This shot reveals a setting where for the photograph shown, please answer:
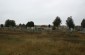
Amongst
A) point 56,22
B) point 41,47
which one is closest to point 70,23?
point 56,22

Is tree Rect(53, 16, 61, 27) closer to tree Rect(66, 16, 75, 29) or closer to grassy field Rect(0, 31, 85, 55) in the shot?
tree Rect(66, 16, 75, 29)

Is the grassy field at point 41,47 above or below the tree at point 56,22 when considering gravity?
below

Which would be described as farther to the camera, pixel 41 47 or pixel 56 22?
pixel 56 22

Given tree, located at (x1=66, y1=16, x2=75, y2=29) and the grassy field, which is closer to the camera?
the grassy field

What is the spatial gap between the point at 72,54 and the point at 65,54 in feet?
2.21

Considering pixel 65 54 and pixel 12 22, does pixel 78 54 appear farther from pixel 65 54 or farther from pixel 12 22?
pixel 12 22

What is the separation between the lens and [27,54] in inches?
753

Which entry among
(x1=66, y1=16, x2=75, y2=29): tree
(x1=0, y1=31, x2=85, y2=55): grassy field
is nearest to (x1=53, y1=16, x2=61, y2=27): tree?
(x1=66, y1=16, x2=75, y2=29): tree

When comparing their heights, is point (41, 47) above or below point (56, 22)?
below

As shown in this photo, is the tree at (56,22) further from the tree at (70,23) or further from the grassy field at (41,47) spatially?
the grassy field at (41,47)

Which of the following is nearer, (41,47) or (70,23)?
(41,47)

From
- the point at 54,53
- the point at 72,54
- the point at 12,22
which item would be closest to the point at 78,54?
the point at 72,54

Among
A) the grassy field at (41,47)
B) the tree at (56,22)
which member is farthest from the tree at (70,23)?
the grassy field at (41,47)

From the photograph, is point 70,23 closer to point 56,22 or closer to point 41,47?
point 56,22
